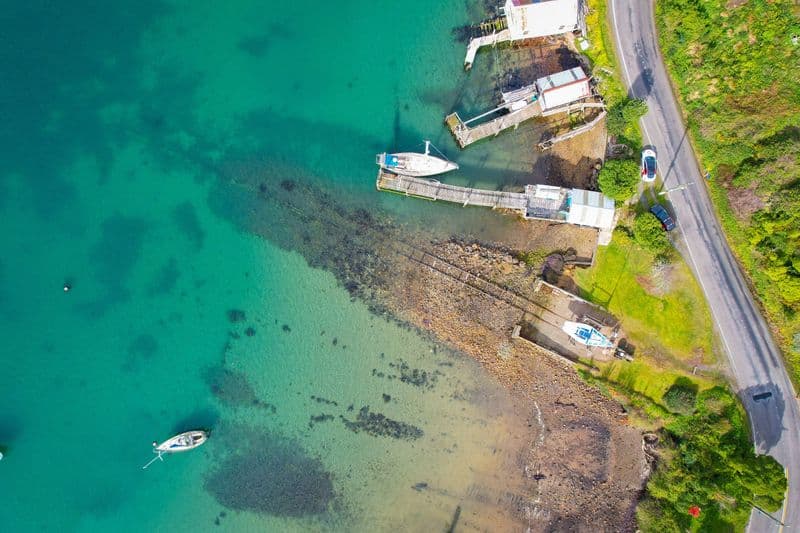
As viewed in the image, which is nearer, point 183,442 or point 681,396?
point 681,396

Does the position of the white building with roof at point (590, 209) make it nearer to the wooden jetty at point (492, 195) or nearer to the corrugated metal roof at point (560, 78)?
the wooden jetty at point (492, 195)

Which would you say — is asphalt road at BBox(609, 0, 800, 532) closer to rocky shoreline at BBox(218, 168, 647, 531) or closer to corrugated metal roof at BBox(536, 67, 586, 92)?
corrugated metal roof at BBox(536, 67, 586, 92)

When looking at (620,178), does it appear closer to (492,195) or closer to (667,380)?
(492,195)

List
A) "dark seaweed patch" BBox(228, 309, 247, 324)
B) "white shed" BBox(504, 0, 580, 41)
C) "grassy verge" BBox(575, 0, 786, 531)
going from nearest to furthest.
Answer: "white shed" BBox(504, 0, 580, 41)
"grassy verge" BBox(575, 0, 786, 531)
"dark seaweed patch" BBox(228, 309, 247, 324)

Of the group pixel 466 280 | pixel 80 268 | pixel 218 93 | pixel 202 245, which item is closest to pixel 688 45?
pixel 466 280

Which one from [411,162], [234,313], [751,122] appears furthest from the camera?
[234,313]

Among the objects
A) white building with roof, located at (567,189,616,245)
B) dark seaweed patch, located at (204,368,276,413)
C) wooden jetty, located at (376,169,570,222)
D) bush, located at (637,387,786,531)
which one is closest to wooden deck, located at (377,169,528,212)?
wooden jetty, located at (376,169,570,222)

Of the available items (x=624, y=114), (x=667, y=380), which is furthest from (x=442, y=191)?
(x=667, y=380)
